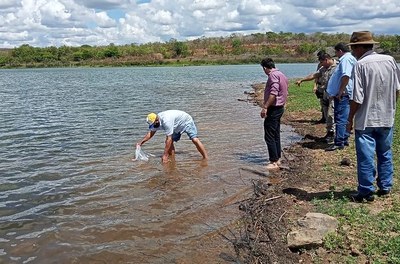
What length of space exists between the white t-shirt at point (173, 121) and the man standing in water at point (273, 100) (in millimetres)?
2126

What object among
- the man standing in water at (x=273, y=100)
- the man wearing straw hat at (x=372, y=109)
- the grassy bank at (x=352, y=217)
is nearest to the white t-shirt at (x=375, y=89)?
the man wearing straw hat at (x=372, y=109)

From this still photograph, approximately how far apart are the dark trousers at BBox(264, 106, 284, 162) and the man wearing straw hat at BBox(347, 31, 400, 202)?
8.36ft

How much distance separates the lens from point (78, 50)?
14088 centimetres

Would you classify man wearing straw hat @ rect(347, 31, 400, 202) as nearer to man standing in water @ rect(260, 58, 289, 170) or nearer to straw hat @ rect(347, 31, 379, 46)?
straw hat @ rect(347, 31, 379, 46)

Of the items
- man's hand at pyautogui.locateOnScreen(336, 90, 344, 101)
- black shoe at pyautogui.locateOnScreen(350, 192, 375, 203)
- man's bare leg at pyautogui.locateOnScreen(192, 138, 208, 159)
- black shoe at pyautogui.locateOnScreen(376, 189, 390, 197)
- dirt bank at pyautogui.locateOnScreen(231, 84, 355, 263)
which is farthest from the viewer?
man's bare leg at pyautogui.locateOnScreen(192, 138, 208, 159)

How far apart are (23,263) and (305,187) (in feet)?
16.0

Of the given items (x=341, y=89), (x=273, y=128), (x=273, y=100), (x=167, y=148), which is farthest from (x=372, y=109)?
(x=167, y=148)

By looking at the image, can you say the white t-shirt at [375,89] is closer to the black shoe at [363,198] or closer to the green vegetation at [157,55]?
the black shoe at [363,198]

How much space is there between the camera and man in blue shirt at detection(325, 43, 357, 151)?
30.1ft

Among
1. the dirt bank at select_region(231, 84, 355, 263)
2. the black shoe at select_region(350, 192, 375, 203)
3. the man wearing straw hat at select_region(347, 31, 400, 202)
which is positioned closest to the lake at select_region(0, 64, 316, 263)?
the dirt bank at select_region(231, 84, 355, 263)

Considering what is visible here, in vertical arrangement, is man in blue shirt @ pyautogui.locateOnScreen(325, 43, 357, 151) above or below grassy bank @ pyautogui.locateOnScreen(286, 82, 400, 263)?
above

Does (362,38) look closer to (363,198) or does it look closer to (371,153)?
(371,153)

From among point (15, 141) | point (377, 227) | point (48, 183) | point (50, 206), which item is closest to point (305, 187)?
point (377, 227)

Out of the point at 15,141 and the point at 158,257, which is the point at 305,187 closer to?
the point at 158,257
